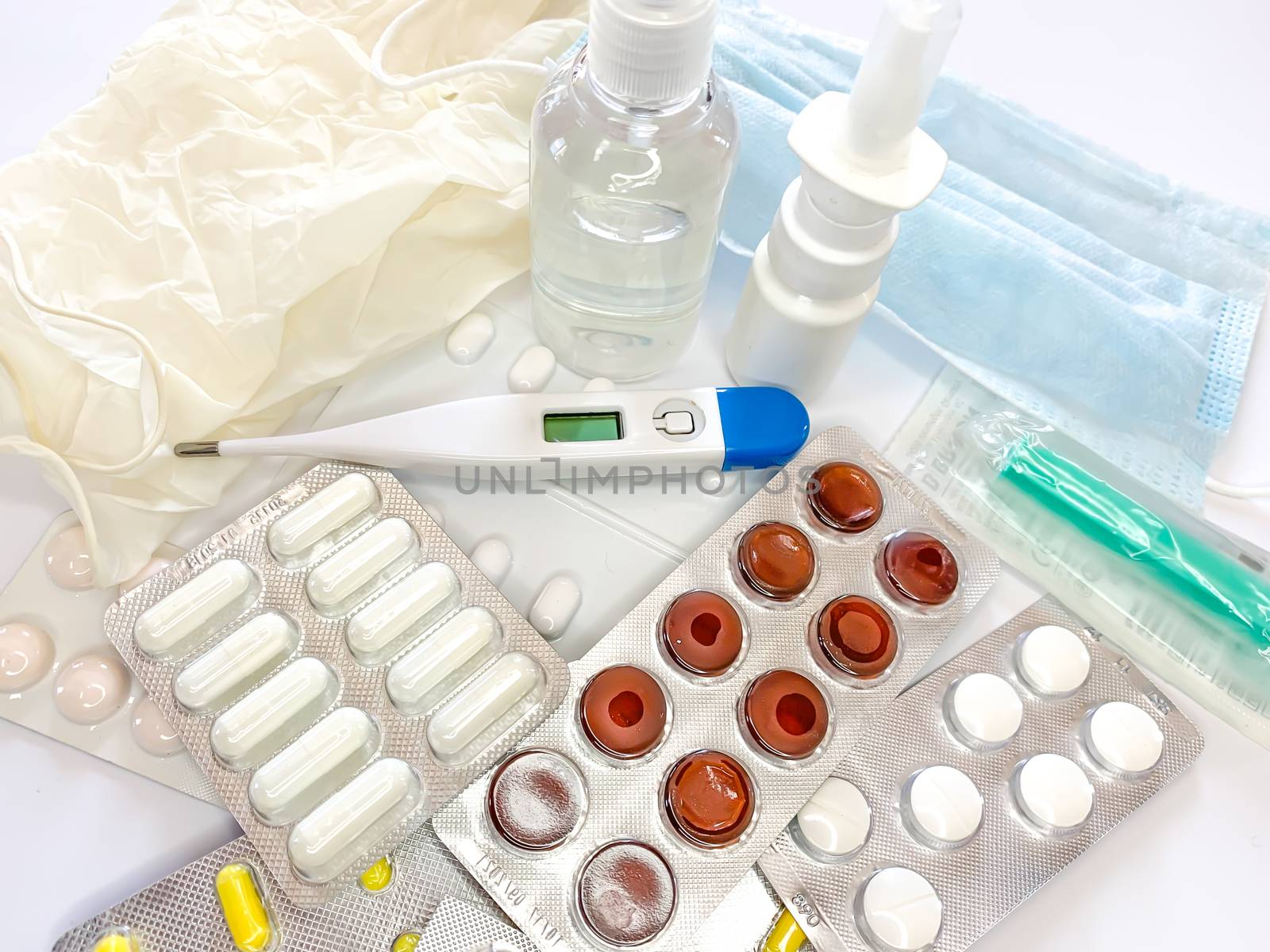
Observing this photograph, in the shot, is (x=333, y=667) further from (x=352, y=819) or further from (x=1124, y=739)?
(x=1124, y=739)

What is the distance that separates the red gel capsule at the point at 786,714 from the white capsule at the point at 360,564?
0.23m

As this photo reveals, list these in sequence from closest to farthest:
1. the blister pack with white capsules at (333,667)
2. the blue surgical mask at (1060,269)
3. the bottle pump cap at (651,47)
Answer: the bottle pump cap at (651,47), the blister pack with white capsules at (333,667), the blue surgical mask at (1060,269)

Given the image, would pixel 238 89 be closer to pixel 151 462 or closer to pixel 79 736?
pixel 151 462

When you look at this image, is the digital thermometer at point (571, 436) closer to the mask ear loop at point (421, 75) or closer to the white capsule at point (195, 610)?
the white capsule at point (195, 610)

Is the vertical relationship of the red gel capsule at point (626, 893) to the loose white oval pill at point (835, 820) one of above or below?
below

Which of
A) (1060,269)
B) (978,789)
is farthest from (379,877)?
(1060,269)

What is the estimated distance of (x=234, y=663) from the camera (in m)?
0.54

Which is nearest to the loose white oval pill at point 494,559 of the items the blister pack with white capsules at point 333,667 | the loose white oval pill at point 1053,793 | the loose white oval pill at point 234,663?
the blister pack with white capsules at point 333,667

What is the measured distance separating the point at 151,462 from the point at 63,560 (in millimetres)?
85

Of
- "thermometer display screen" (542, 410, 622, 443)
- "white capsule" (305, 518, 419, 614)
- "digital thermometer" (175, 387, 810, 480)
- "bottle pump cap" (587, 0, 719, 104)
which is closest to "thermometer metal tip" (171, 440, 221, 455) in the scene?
"digital thermometer" (175, 387, 810, 480)

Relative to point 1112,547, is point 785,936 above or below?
below

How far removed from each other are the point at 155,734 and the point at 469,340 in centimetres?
32

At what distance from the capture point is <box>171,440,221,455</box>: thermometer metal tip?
578 millimetres

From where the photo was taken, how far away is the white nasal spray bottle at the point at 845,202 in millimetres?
Answer: 431
